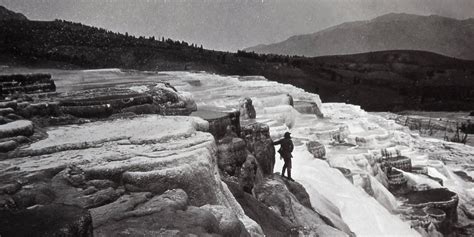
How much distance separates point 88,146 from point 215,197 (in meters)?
1.87

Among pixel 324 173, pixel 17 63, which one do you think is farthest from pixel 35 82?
pixel 17 63

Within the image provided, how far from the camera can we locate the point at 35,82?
877 centimetres

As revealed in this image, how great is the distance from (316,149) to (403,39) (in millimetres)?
177238

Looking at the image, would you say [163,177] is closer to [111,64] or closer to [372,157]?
[372,157]

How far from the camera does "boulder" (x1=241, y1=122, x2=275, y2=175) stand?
27.7ft

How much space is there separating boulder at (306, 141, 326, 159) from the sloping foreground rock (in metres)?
8.76

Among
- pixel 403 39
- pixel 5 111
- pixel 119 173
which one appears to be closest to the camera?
pixel 119 173

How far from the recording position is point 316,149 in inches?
535

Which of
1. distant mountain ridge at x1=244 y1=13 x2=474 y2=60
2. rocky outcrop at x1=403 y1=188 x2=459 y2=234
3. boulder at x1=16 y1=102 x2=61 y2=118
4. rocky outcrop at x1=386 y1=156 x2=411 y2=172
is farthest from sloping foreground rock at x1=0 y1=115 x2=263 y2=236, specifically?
distant mountain ridge at x1=244 y1=13 x2=474 y2=60

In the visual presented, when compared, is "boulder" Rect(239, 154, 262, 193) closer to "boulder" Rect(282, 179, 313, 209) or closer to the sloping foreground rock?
"boulder" Rect(282, 179, 313, 209)

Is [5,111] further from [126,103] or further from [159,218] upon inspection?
[159,218]

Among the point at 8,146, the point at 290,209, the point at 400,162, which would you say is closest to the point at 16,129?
the point at 8,146

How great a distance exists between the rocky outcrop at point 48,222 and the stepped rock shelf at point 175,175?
53mm

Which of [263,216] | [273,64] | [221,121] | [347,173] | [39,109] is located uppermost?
[273,64]
